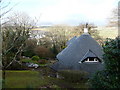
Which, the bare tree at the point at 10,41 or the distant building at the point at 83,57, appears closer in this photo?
the bare tree at the point at 10,41

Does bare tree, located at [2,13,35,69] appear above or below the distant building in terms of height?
above

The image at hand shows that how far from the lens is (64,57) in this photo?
6.81m

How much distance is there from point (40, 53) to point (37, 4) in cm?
909

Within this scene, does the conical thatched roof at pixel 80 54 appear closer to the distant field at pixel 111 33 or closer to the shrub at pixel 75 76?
the shrub at pixel 75 76

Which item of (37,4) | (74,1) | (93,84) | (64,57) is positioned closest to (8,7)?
(37,4)

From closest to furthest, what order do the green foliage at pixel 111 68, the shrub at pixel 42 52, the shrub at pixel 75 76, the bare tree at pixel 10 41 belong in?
the green foliage at pixel 111 68, the bare tree at pixel 10 41, the shrub at pixel 75 76, the shrub at pixel 42 52

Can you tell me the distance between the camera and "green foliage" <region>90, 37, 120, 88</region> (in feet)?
8.36

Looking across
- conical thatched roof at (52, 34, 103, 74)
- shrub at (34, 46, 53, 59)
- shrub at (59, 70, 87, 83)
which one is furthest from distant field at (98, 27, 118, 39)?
shrub at (34, 46, 53, 59)

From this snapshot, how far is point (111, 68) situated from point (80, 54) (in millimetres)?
3701

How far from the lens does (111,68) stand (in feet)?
8.64

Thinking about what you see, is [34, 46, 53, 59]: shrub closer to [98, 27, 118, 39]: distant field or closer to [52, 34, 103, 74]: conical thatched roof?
[98, 27, 118, 39]: distant field

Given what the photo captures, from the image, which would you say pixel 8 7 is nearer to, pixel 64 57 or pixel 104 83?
pixel 104 83

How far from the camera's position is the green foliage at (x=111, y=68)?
2.55m

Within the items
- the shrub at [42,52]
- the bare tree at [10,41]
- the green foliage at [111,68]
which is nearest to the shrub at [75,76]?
the bare tree at [10,41]
